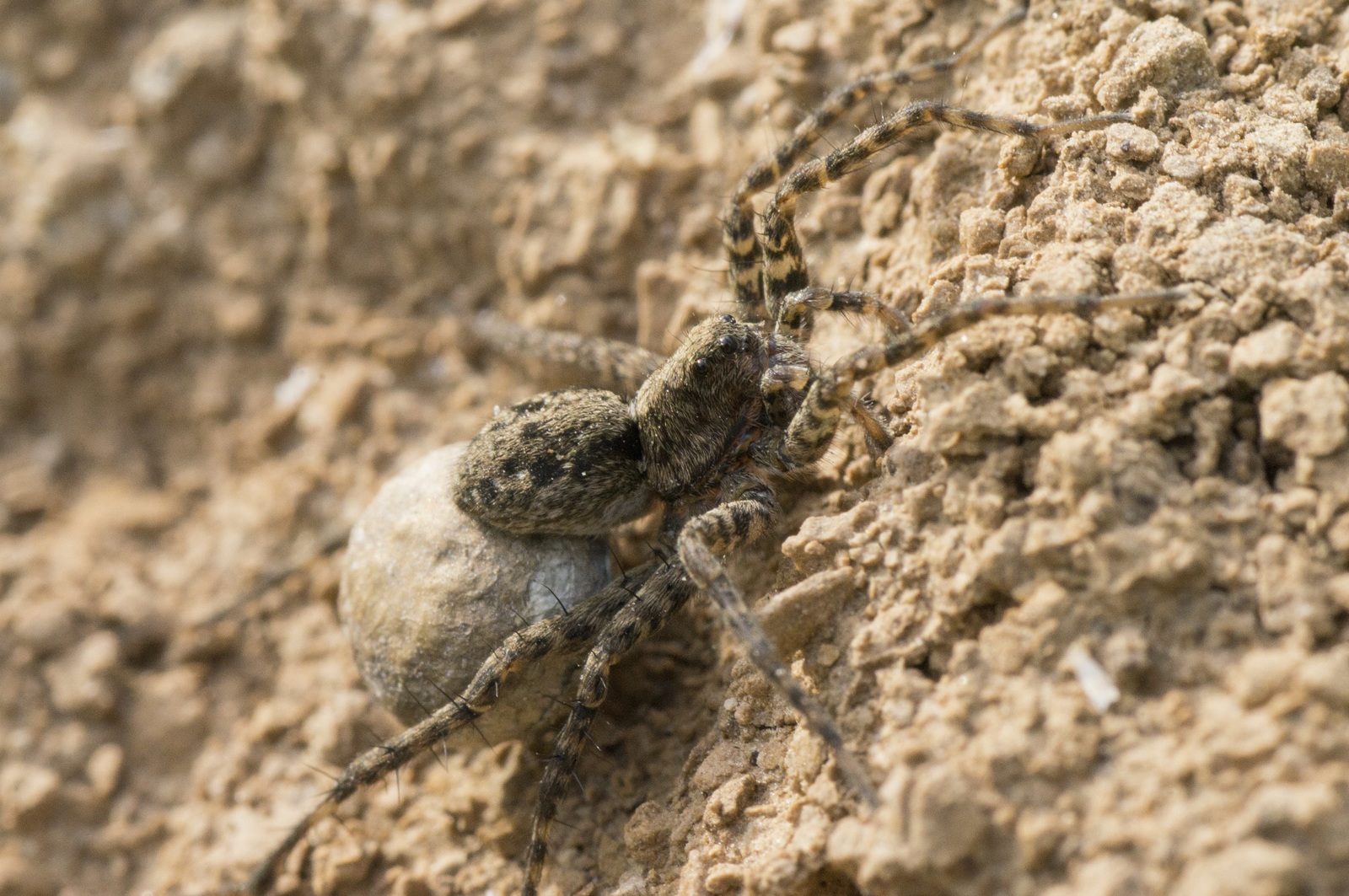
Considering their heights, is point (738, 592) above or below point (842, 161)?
below

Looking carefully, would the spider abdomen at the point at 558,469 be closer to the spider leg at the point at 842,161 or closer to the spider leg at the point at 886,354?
the spider leg at the point at 886,354

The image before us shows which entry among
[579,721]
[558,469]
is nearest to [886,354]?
[558,469]

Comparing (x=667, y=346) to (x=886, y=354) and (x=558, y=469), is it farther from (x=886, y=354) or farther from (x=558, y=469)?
(x=886, y=354)

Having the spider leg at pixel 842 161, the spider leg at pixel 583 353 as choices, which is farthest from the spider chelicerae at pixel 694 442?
the spider leg at pixel 583 353

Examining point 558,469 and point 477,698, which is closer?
point 477,698

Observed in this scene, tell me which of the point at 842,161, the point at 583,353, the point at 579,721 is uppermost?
the point at 842,161

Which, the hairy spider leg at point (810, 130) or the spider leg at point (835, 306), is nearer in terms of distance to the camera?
the spider leg at point (835, 306)
